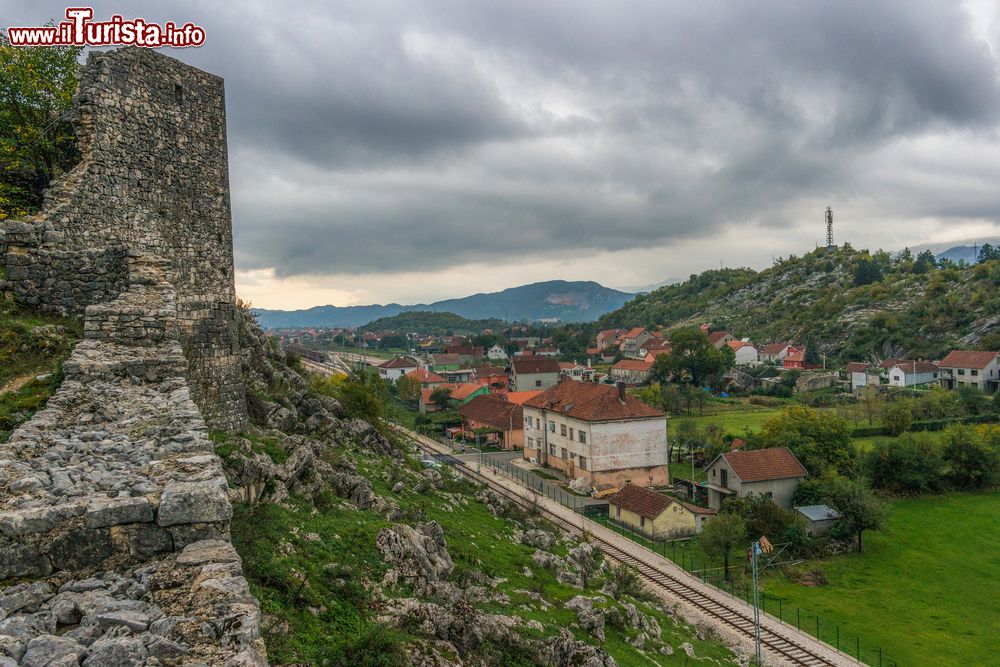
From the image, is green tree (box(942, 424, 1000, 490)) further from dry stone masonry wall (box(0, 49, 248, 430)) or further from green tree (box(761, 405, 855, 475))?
dry stone masonry wall (box(0, 49, 248, 430))

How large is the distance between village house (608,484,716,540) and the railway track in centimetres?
283

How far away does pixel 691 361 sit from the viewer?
85.4 meters

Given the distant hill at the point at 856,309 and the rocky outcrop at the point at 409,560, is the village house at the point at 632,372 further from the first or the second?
the rocky outcrop at the point at 409,560

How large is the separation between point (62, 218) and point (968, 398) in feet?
265

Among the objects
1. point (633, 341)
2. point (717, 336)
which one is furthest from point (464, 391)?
point (717, 336)

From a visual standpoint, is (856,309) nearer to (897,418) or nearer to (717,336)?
(717,336)

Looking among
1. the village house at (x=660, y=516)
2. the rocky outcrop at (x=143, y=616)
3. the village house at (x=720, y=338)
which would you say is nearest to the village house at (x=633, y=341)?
the village house at (x=720, y=338)

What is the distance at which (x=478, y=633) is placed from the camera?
37.1 ft

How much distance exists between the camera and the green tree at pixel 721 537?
98.6ft

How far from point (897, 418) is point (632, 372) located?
49343mm

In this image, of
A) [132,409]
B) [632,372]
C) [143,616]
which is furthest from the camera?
[632,372]

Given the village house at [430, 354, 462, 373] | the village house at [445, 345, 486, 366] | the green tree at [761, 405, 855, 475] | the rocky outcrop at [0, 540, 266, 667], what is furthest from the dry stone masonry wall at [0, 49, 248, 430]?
the village house at [445, 345, 486, 366]

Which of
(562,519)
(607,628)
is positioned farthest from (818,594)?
(607,628)

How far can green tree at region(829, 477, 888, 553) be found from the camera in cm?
3353
